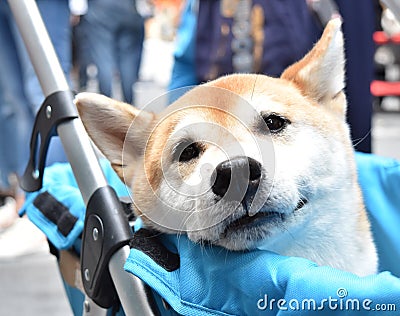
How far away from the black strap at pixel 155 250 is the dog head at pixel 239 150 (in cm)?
3

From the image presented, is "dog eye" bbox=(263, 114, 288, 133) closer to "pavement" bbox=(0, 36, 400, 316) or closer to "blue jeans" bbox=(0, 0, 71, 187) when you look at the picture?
"pavement" bbox=(0, 36, 400, 316)

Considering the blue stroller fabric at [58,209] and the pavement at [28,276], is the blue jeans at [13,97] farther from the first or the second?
the blue stroller fabric at [58,209]

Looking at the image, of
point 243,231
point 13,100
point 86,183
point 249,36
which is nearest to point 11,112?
point 13,100

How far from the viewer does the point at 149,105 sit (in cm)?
87

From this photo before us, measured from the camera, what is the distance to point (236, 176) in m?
0.67

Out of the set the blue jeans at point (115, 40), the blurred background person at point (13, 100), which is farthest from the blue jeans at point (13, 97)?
the blue jeans at point (115, 40)

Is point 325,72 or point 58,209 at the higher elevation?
point 325,72

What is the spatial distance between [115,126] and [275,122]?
216 mm

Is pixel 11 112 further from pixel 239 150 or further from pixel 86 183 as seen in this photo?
pixel 239 150

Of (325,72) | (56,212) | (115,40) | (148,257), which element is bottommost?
(115,40)

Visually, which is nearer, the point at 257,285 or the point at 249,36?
the point at 257,285

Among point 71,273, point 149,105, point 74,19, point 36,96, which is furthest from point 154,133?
point 74,19

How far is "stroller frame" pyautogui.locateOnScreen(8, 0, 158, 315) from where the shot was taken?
0.79 metres

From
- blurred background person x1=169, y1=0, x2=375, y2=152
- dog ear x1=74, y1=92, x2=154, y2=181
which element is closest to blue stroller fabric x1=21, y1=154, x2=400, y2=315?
dog ear x1=74, y1=92, x2=154, y2=181
